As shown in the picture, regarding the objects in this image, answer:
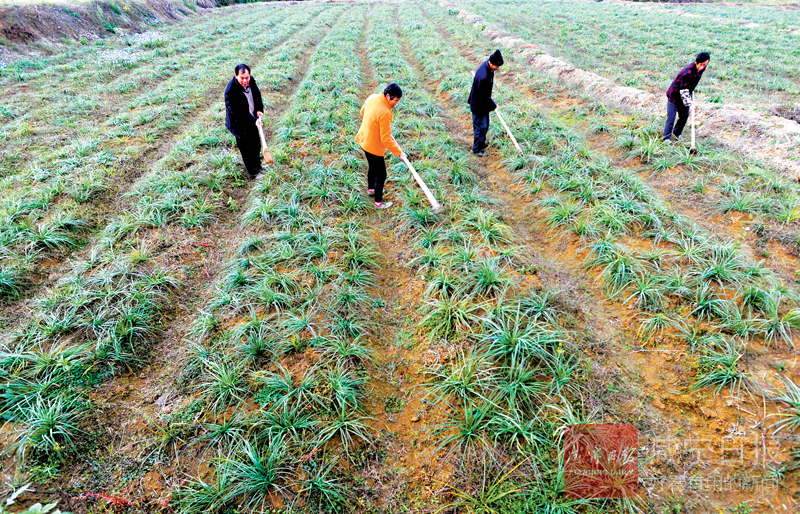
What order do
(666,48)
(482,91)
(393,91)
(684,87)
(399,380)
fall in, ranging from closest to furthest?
(399,380)
(393,91)
(684,87)
(482,91)
(666,48)

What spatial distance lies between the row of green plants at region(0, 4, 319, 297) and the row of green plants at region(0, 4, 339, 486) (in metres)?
0.48

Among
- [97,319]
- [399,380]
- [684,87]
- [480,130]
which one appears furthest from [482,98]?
[97,319]

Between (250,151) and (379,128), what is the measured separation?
2797mm

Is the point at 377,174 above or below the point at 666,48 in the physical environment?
above

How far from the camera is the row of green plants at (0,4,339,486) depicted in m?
2.91

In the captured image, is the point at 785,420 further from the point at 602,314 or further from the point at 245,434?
the point at 245,434

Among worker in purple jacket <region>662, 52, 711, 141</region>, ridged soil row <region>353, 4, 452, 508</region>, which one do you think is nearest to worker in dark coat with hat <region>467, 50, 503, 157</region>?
ridged soil row <region>353, 4, 452, 508</region>

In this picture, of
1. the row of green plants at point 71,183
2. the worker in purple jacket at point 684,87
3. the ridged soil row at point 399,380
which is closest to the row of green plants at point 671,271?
the worker in purple jacket at point 684,87

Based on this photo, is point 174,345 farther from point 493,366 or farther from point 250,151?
point 250,151

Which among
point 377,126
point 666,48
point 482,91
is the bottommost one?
point 666,48

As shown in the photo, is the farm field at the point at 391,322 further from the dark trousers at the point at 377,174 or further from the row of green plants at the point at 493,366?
the dark trousers at the point at 377,174

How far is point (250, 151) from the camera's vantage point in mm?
6473

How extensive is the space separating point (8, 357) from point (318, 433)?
297 centimetres

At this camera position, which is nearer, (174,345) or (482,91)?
(174,345)
